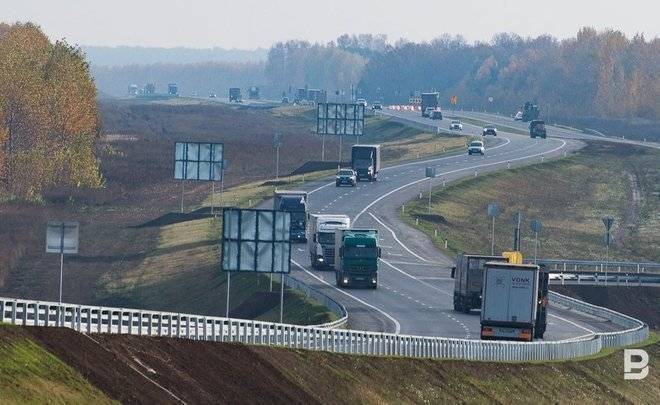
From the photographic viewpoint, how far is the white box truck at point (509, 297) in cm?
6681

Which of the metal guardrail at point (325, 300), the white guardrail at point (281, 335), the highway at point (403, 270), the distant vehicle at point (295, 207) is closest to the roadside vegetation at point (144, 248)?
the metal guardrail at point (325, 300)

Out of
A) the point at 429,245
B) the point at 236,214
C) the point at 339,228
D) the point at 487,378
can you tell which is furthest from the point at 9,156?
the point at 487,378

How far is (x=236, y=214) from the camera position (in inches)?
2707

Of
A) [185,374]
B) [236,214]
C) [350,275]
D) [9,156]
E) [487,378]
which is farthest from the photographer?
[9,156]

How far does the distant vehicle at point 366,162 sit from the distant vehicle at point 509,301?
83.1 metres

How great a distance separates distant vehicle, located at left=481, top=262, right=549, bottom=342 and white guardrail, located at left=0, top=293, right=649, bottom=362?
5.12 feet

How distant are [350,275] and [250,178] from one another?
80.3m

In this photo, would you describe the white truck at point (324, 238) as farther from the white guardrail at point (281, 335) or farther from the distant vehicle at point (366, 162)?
the distant vehicle at point (366, 162)

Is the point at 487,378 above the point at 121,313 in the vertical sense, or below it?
below

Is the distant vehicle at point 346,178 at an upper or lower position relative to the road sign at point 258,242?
lower

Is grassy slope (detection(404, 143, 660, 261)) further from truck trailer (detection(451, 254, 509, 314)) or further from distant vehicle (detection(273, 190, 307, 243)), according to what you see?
truck trailer (detection(451, 254, 509, 314))

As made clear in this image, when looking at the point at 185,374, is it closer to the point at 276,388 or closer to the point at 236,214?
the point at 276,388

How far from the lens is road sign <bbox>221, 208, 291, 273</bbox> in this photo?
68.6 m

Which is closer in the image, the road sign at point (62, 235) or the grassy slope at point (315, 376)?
the grassy slope at point (315, 376)
